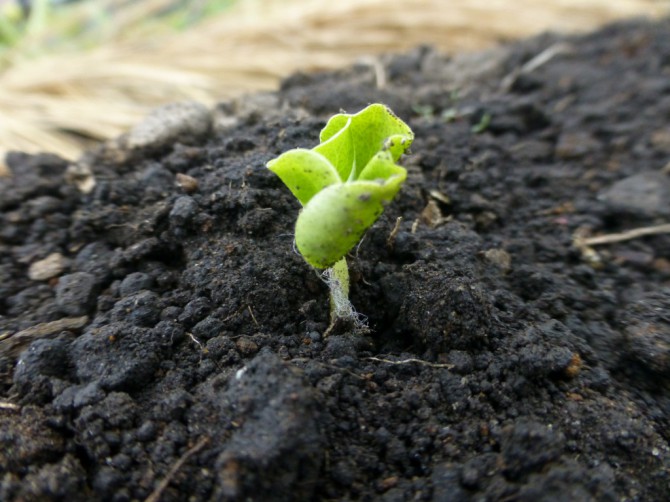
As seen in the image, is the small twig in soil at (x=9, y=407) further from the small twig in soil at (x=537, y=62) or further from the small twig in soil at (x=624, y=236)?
the small twig in soil at (x=537, y=62)

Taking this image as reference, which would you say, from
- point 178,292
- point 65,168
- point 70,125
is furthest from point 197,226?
point 70,125

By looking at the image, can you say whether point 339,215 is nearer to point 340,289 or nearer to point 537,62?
point 340,289

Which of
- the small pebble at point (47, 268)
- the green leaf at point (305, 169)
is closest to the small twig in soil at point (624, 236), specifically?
the green leaf at point (305, 169)

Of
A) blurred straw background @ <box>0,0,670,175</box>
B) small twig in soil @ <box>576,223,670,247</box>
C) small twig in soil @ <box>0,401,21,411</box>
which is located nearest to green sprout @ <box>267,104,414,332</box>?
small twig in soil @ <box>0,401,21,411</box>

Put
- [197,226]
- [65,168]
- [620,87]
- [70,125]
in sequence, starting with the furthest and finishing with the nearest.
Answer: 1. [620,87]
2. [70,125]
3. [65,168]
4. [197,226]

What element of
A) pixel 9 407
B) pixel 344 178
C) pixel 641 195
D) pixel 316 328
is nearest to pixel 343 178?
pixel 344 178

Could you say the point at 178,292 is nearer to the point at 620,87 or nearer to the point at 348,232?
the point at 348,232

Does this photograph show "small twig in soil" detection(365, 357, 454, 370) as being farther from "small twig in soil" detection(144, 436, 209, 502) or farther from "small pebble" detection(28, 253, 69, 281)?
"small pebble" detection(28, 253, 69, 281)
